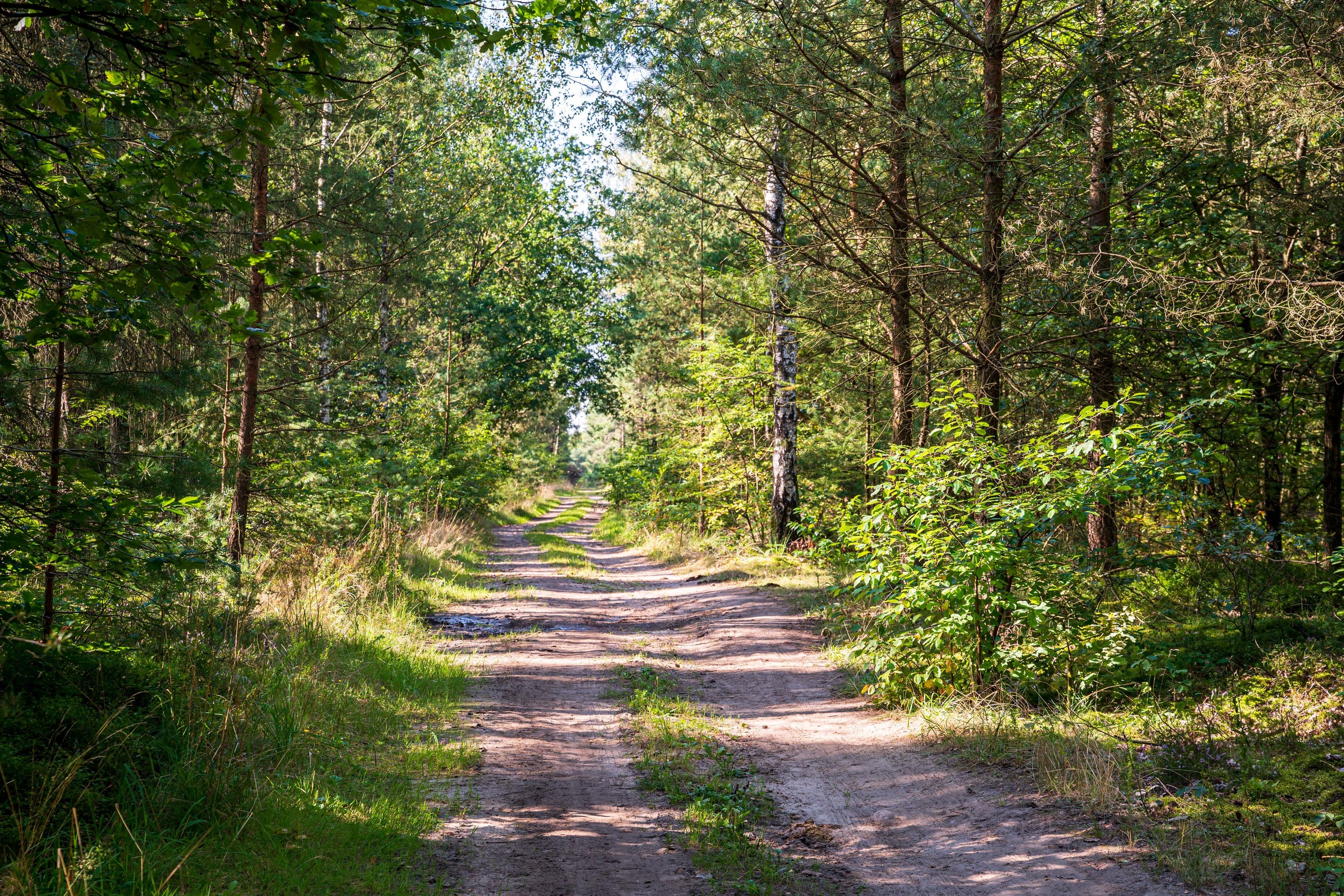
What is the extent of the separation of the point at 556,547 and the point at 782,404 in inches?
372

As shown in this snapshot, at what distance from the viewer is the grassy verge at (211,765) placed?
3.50 m

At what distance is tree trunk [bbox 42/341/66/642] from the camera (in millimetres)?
4363

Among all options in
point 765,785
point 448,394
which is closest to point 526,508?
point 448,394

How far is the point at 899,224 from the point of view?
982cm

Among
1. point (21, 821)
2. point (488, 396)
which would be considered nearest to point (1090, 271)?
point (21, 821)

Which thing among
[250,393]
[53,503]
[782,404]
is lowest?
[53,503]

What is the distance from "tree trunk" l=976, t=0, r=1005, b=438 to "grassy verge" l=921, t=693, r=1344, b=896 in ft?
8.71

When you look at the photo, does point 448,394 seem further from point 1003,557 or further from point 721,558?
point 1003,557

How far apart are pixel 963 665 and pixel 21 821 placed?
646 cm

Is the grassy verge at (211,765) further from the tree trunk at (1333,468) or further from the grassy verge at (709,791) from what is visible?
the tree trunk at (1333,468)

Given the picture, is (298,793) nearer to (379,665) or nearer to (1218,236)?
(379,665)

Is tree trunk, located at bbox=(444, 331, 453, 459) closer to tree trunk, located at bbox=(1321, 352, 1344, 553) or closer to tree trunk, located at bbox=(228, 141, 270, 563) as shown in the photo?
tree trunk, located at bbox=(228, 141, 270, 563)

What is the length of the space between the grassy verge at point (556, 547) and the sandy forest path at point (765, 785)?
839 centimetres

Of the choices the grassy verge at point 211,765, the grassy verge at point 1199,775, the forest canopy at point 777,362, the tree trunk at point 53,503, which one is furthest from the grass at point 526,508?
the grassy verge at point 1199,775
